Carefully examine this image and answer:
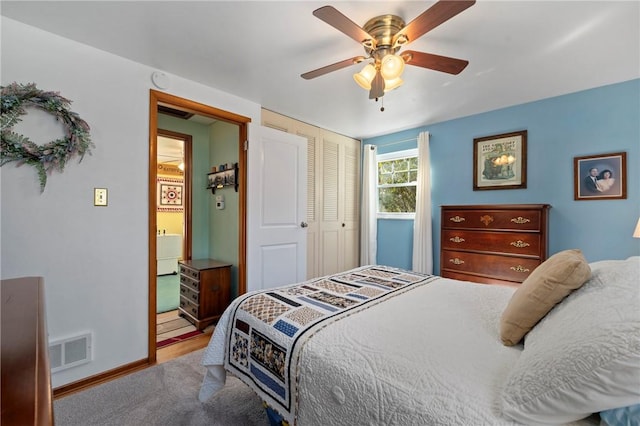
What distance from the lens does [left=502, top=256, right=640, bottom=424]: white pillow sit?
2.07 ft

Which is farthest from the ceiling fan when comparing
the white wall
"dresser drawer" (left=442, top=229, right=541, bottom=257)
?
"dresser drawer" (left=442, top=229, right=541, bottom=257)

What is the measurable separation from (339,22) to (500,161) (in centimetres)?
262

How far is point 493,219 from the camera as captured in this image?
2.80 meters

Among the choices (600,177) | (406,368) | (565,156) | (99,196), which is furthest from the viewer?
(565,156)

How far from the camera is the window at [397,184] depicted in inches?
157

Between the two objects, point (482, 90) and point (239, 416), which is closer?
point (239, 416)

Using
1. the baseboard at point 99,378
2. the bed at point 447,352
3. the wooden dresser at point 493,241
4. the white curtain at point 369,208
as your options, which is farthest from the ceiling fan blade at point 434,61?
the baseboard at point 99,378

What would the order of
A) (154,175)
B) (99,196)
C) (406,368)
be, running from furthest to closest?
1. (154,175)
2. (99,196)
3. (406,368)

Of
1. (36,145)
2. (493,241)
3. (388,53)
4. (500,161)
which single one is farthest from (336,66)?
(500,161)

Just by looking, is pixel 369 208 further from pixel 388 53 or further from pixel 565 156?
pixel 388 53

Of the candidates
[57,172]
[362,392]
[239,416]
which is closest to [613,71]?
[362,392]

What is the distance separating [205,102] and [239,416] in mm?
2496

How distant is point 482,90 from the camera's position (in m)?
2.71

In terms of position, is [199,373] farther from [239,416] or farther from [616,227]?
[616,227]
